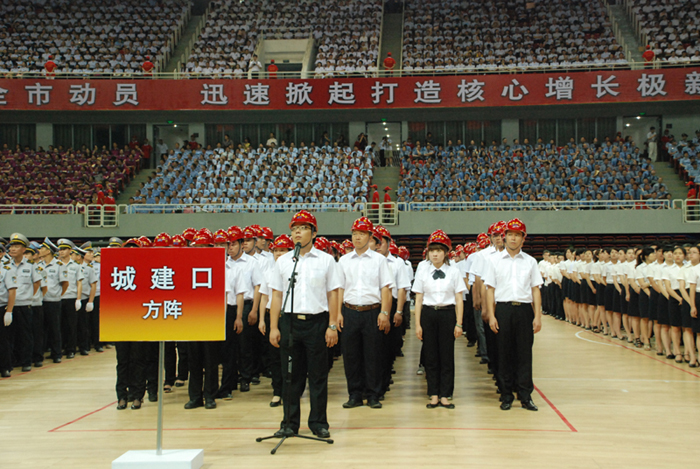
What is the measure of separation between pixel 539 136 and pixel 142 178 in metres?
17.8

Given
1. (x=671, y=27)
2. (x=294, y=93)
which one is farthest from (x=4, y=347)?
(x=671, y=27)

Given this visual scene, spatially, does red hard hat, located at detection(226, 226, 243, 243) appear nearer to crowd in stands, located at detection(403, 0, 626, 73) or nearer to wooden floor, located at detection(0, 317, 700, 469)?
wooden floor, located at detection(0, 317, 700, 469)

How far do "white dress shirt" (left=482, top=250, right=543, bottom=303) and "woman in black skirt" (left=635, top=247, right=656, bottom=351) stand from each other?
15.6 ft

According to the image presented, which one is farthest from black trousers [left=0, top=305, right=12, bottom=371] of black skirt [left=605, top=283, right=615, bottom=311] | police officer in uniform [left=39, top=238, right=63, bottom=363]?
black skirt [left=605, top=283, right=615, bottom=311]

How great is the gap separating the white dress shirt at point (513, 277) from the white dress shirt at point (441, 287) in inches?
12.7

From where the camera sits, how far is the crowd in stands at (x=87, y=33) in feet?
90.9

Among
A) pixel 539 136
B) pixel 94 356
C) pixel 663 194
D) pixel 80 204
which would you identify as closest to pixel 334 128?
pixel 539 136

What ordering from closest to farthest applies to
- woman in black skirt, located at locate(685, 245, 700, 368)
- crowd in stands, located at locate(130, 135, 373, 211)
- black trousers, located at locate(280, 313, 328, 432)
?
black trousers, located at locate(280, 313, 328, 432) < woman in black skirt, located at locate(685, 245, 700, 368) < crowd in stands, located at locate(130, 135, 373, 211)

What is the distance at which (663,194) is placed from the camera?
2144cm

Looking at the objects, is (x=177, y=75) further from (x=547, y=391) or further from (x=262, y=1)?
(x=547, y=391)

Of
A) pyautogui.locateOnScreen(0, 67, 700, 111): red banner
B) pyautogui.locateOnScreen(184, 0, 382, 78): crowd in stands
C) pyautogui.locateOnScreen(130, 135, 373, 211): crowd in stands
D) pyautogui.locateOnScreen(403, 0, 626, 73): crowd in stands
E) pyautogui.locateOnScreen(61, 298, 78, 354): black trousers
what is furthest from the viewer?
pyautogui.locateOnScreen(184, 0, 382, 78): crowd in stands

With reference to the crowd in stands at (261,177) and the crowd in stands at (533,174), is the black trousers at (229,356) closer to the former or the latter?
the crowd in stands at (261,177)

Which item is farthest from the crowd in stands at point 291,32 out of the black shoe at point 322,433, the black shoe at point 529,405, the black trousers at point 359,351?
the black shoe at point 322,433

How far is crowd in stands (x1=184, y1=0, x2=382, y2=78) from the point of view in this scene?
90.0 feet
